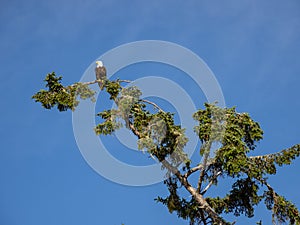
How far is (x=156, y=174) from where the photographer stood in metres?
24.2

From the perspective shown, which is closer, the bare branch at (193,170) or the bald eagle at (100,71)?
the bare branch at (193,170)

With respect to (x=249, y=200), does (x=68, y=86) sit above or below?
above

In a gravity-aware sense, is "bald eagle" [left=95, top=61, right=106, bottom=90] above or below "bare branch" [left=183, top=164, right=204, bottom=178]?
above

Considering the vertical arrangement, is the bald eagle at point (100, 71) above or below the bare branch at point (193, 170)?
above

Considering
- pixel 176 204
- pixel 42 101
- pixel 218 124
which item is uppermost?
pixel 42 101

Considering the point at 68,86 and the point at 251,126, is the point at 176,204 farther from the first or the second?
the point at 68,86

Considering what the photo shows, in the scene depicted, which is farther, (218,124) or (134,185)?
(134,185)

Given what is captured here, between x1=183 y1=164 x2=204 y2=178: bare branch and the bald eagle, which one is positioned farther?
the bald eagle

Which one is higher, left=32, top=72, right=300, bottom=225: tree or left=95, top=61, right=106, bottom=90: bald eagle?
left=95, top=61, right=106, bottom=90: bald eagle

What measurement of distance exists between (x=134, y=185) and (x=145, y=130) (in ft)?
12.6

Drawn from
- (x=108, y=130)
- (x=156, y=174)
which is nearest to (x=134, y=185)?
(x=156, y=174)

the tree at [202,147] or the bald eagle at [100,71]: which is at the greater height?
the bald eagle at [100,71]

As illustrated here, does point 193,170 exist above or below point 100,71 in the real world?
below

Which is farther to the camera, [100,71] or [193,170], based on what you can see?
[100,71]
